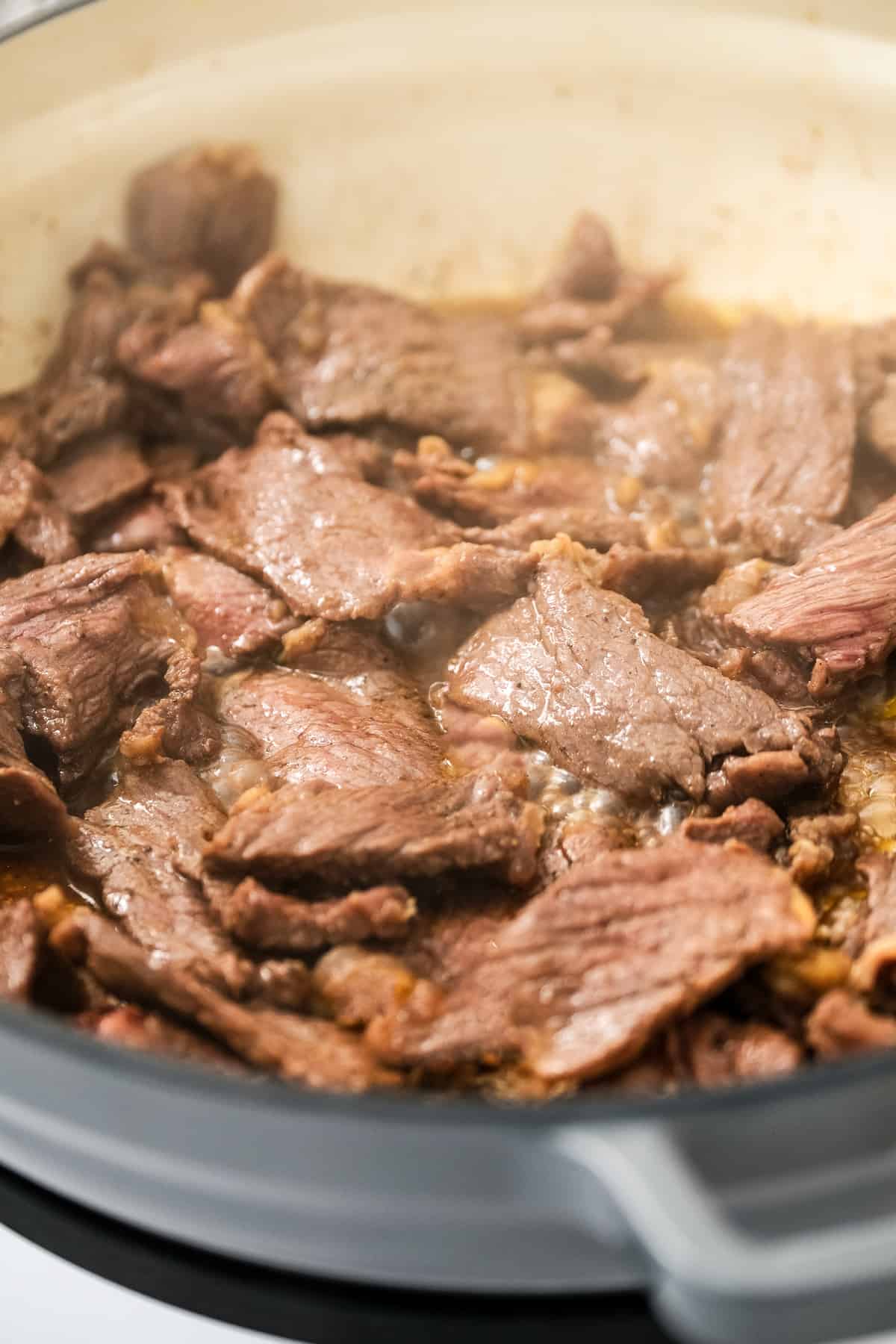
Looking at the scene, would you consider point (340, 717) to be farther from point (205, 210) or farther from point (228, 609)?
point (205, 210)

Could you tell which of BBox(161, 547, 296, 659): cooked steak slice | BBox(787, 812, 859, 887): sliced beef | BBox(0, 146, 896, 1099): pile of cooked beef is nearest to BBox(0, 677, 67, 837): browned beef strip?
BBox(0, 146, 896, 1099): pile of cooked beef

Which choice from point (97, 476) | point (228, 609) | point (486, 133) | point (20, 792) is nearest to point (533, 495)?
point (228, 609)

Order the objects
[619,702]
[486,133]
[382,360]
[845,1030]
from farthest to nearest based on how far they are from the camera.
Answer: [486,133]
[382,360]
[619,702]
[845,1030]

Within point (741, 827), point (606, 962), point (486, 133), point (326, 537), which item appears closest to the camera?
point (606, 962)

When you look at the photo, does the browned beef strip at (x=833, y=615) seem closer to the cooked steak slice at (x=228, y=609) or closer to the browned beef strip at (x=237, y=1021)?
the cooked steak slice at (x=228, y=609)

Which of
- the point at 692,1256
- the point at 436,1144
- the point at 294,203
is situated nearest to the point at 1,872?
the point at 436,1144

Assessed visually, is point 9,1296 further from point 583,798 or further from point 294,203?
point 294,203

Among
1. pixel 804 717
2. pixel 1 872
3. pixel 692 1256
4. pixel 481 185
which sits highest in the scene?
pixel 481 185
